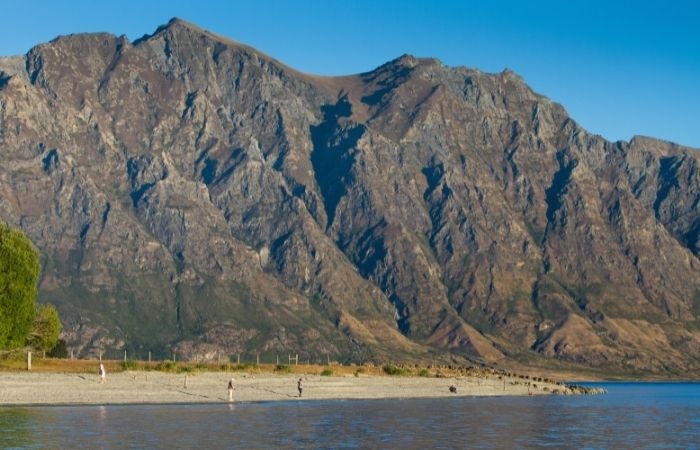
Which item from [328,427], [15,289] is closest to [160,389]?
[15,289]

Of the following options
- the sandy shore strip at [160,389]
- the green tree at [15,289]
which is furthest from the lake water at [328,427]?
the green tree at [15,289]

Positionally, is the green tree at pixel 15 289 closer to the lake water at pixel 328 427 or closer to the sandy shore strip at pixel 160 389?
the sandy shore strip at pixel 160 389

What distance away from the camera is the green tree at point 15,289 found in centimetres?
16375

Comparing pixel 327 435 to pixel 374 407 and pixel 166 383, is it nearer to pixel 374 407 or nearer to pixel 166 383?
pixel 374 407

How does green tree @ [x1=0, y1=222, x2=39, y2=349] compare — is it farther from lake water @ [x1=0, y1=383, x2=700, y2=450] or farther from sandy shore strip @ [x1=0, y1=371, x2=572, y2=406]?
lake water @ [x1=0, y1=383, x2=700, y2=450]

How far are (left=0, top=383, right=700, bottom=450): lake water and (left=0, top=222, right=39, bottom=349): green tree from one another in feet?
133

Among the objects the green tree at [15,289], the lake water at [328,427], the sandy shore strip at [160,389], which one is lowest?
the lake water at [328,427]

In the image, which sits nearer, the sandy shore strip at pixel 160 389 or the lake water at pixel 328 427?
the lake water at pixel 328 427

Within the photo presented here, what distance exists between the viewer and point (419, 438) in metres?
106

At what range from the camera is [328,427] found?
11462 cm

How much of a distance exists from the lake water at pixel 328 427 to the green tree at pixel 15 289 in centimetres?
4064

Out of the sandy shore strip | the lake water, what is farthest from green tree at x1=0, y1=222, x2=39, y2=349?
the lake water

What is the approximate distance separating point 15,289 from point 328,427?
6948cm

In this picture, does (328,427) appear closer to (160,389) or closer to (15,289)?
(160,389)
